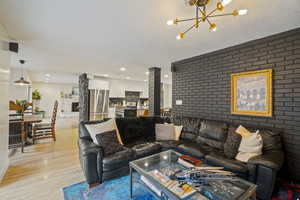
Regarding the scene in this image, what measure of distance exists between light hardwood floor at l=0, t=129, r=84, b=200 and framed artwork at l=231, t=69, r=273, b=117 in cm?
324

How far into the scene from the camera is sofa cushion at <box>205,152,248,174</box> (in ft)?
6.31

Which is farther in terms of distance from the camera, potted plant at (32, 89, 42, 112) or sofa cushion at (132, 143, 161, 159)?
potted plant at (32, 89, 42, 112)

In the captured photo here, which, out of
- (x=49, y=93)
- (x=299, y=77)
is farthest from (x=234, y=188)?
(x=49, y=93)

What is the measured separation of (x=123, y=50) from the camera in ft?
10.9

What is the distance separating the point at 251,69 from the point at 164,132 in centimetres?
217

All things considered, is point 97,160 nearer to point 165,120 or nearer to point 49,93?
point 165,120

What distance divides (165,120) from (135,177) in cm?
172

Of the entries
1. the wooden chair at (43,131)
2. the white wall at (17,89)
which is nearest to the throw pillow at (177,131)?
the wooden chair at (43,131)

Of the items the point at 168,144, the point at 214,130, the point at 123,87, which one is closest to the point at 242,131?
Result: the point at 214,130

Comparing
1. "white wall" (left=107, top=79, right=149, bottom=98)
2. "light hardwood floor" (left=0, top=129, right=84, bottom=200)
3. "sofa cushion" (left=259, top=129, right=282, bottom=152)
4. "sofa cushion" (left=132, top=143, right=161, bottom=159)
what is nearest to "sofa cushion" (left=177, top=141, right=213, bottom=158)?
"sofa cushion" (left=132, top=143, right=161, bottom=159)

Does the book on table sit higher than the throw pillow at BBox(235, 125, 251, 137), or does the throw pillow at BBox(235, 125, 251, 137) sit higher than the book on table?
the throw pillow at BBox(235, 125, 251, 137)

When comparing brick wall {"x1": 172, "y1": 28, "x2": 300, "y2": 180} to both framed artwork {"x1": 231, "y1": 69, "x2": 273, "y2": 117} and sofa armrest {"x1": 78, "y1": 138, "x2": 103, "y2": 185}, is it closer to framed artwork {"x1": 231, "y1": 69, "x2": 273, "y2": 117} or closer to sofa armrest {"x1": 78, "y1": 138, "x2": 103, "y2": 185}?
framed artwork {"x1": 231, "y1": 69, "x2": 273, "y2": 117}

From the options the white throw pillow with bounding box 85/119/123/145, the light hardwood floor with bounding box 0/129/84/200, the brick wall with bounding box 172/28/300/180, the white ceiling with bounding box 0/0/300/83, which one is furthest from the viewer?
the white throw pillow with bounding box 85/119/123/145

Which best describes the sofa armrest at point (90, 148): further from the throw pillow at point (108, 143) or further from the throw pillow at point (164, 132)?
the throw pillow at point (164, 132)
